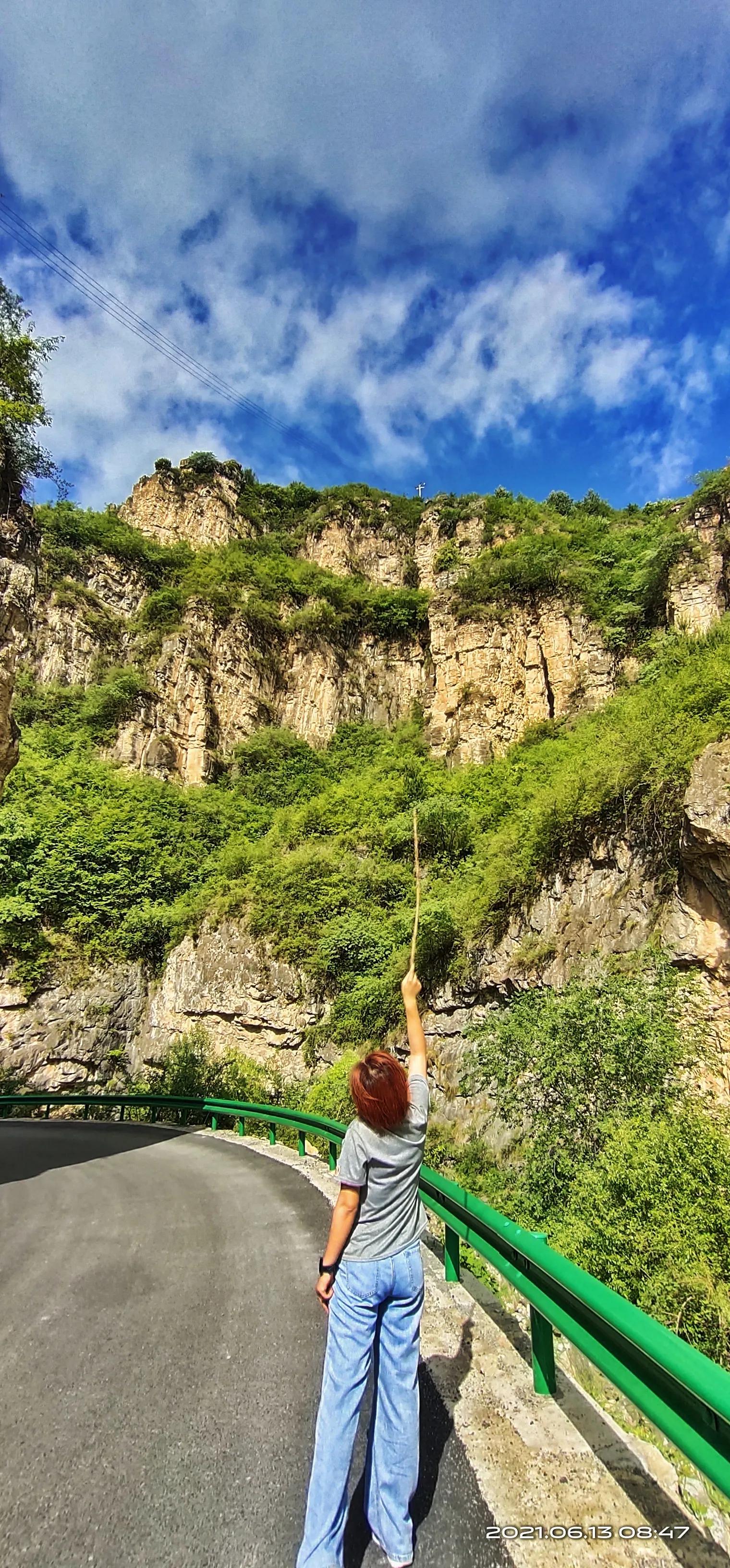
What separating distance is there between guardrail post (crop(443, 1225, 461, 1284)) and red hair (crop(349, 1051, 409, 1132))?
2.63 metres

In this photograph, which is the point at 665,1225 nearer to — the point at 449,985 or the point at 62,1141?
the point at 449,985

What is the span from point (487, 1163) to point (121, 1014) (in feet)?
50.6

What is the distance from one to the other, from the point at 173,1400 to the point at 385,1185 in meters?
2.01

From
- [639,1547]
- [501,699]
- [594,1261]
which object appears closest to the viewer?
[639,1547]

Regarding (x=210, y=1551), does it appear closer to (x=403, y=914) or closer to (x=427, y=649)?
(x=403, y=914)

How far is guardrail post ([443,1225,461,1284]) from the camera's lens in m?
4.33

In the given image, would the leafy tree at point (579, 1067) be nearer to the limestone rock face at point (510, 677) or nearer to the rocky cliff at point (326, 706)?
the rocky cliff at point (326, 706)

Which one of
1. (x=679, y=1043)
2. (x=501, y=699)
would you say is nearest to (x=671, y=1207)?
(x=679, y=1043)

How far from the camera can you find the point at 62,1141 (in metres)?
12.1

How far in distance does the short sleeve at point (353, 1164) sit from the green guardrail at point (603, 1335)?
35.6 inches

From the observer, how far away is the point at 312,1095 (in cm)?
1341

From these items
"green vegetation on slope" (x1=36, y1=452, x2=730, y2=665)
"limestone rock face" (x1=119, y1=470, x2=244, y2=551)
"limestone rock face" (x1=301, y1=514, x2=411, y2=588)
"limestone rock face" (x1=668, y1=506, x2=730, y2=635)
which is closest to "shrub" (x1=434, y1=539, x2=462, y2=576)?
"green vegetation on slope" (x1=36, y1=452, x2=730, y2=665)

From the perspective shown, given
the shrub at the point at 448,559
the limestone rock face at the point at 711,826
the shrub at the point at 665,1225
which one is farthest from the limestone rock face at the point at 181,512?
the shrub at the point at 665,1225

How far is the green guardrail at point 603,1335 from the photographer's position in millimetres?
1697
